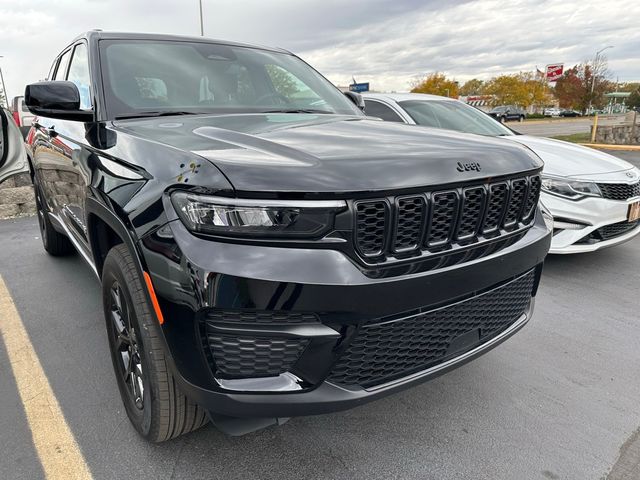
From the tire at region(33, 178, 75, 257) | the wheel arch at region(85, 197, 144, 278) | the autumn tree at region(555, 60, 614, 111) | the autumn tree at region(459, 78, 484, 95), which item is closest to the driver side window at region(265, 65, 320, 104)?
the wheel arch at region(85, 197, 144, 278)

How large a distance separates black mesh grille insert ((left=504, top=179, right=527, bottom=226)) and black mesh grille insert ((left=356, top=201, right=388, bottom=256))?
72cm

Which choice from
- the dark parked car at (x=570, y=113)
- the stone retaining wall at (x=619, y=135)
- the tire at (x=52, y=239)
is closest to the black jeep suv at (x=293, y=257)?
the tire at (x=52, y=239)

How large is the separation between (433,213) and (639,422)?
161 centimetres

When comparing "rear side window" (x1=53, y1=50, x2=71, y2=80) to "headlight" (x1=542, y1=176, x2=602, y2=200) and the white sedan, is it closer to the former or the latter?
the white sedan

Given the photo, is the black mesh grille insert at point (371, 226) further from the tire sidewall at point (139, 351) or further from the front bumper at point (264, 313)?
the tire sidewall at point (139, 351)

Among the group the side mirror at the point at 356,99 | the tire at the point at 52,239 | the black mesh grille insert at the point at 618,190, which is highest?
the side mirror at the point at 356,99

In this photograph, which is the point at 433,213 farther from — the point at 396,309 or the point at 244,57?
the point at 244,57

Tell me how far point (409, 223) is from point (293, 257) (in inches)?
17.2

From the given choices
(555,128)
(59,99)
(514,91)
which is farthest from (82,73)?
(514,91)

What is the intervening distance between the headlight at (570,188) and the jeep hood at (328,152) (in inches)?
86.5

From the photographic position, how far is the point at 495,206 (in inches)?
77.1

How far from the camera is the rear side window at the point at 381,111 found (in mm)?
5371

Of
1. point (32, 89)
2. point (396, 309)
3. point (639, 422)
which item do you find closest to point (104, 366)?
point (32, 89)

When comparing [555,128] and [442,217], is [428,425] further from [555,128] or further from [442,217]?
[555,128]
